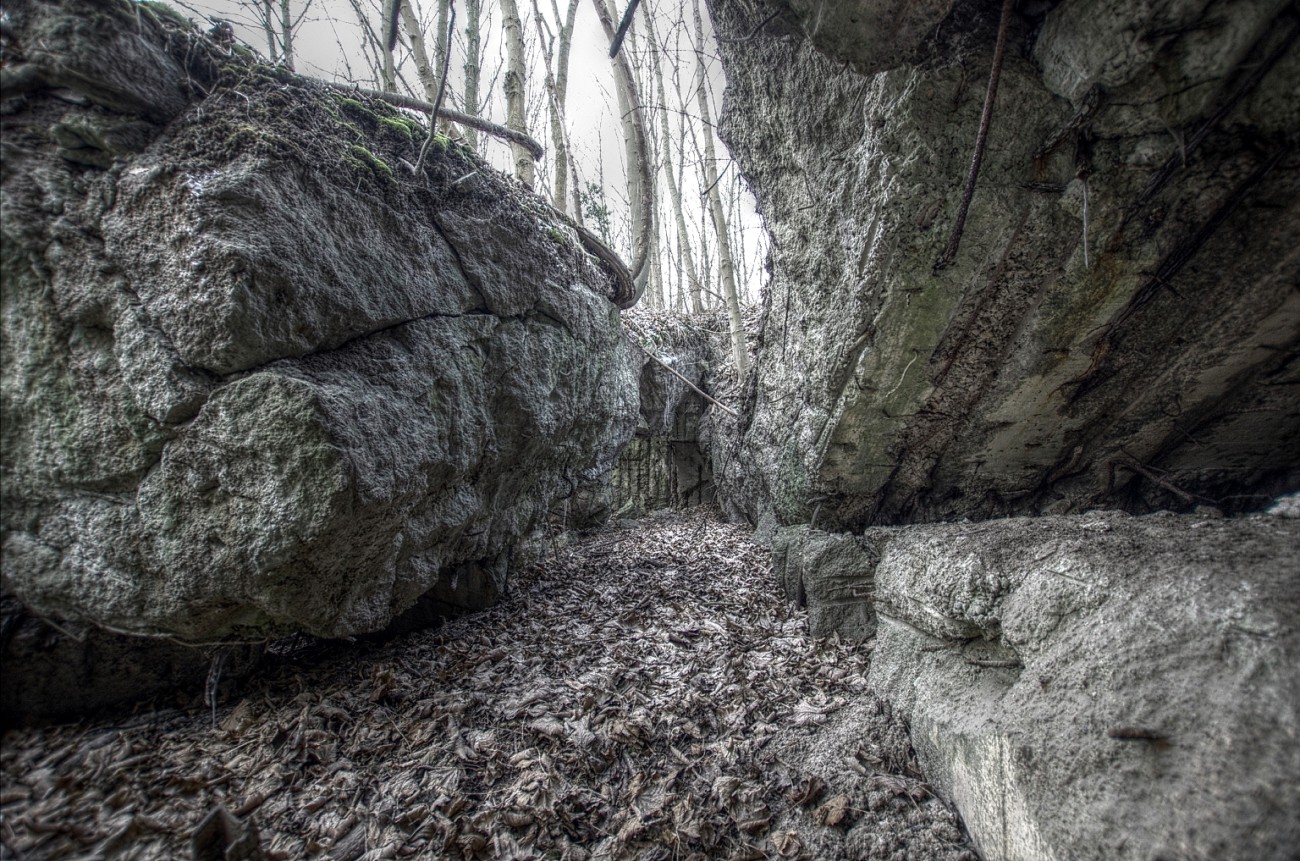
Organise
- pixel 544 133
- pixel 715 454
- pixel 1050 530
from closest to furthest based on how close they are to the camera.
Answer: pixel 1050 530, pixel 715 454, pixel 544 133

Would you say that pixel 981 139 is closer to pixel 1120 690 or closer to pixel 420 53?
pixel 1120 690

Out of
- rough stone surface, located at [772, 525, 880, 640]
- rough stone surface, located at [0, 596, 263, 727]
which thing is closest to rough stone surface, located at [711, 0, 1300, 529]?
rough stone surface, located at [772, 525, 880, 640]

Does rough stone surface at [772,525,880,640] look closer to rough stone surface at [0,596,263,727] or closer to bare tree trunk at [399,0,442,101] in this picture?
rough stone surface at [0,596,263,727]

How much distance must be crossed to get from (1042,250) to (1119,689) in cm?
234

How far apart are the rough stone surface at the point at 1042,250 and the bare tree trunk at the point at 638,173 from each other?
85 cm

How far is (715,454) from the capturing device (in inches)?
340

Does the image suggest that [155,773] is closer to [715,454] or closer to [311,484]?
[311,484]

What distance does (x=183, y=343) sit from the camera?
2182mm

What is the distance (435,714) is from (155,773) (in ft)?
4.01

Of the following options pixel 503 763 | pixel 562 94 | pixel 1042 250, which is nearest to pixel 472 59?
pixel 562 94

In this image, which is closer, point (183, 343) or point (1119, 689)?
point (1119, 689)

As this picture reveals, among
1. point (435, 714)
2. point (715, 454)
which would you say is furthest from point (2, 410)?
point (715, 454)

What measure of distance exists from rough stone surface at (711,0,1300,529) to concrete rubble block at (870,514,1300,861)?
1103mm

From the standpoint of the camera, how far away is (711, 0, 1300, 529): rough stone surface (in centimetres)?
221
